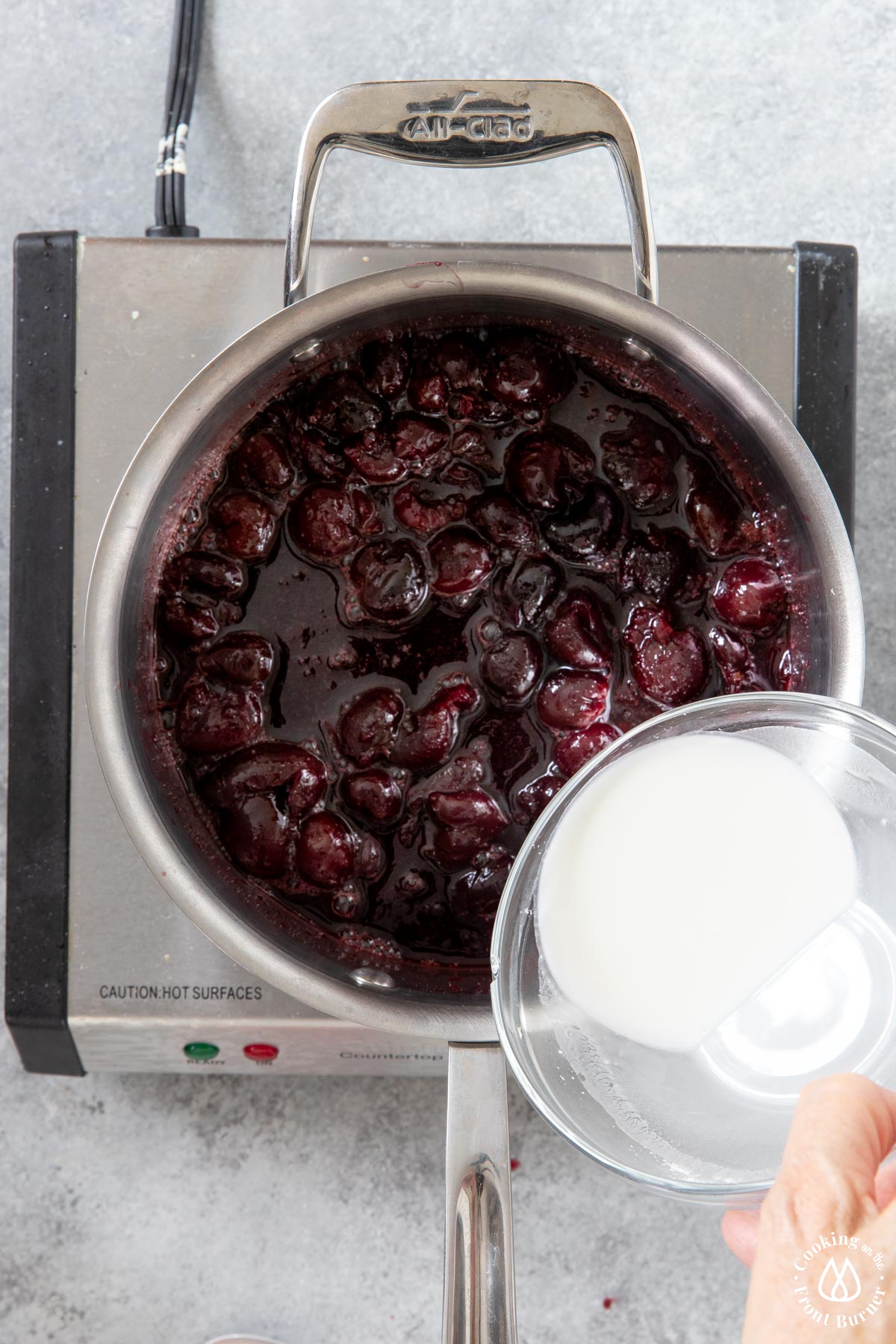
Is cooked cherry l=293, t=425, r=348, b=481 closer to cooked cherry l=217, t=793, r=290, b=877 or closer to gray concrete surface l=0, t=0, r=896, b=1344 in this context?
cooked cherry l=217, t=793, r=290, b=877

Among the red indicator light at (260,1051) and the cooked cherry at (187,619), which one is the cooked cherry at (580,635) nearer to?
the cooked cherry at (187,619)

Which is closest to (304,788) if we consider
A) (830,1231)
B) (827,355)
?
(830,1231)

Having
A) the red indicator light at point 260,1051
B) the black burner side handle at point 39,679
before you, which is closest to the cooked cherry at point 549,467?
the black burner side handle at point 39,679

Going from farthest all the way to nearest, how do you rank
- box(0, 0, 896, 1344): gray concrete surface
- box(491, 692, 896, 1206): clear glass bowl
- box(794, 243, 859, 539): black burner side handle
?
1. box(0, 0, 896, 1344): gray concrete surface
2. box(794, 243, 859, 539): black burner side handle
3. box(491, 692, 896, 1206): clear glass bowl

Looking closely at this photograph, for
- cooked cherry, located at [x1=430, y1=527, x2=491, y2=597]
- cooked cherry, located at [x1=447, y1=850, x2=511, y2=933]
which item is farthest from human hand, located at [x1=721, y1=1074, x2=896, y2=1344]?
cooked cherry, located at [x1=430, y1=527, x2=491, y2=597]

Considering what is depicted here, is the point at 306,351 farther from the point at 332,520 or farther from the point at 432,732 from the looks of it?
the point at 432,732

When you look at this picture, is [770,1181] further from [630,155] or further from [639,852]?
[630,155]

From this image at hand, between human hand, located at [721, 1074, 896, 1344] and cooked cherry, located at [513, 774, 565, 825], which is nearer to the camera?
human hand, located at [721, 1074, 896, 1344]
